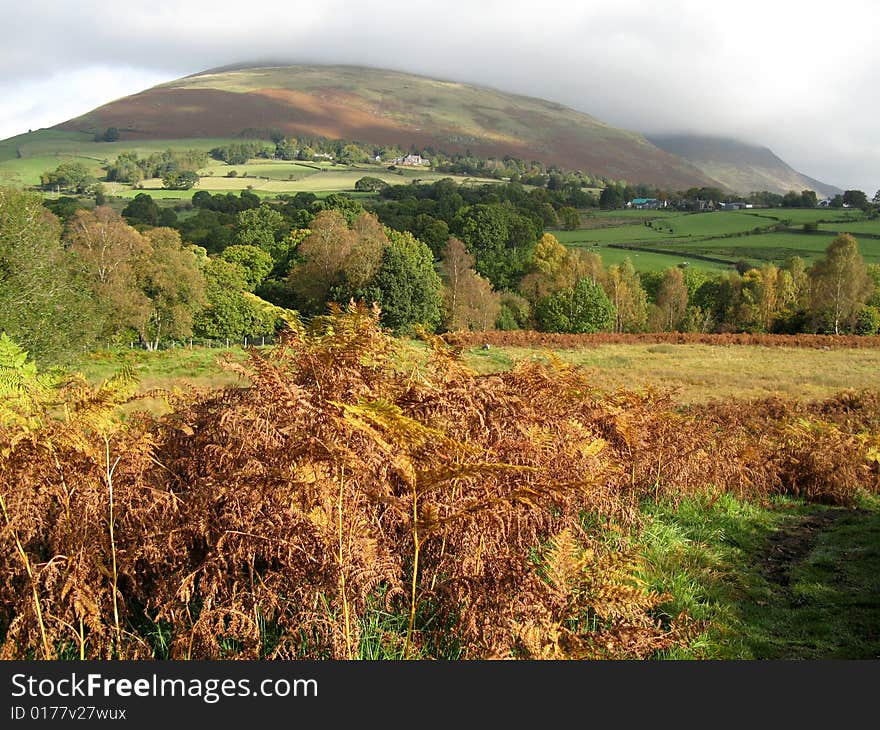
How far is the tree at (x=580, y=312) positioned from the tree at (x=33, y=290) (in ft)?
142

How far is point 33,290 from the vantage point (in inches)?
1186

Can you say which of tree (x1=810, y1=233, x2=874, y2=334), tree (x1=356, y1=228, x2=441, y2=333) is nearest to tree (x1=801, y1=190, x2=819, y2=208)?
tree (x1=810, y1=233, x2=874, y2=334)

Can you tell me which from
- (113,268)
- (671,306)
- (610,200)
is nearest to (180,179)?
(610,200)

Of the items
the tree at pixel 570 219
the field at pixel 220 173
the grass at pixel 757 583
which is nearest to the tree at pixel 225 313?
the grass at pixel 757 583

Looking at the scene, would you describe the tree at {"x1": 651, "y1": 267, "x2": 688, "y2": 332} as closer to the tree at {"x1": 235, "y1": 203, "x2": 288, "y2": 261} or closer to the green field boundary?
the green field boundary

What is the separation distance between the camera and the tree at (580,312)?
65312 mm

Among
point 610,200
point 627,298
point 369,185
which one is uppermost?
point 369,185

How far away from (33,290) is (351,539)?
31512mm

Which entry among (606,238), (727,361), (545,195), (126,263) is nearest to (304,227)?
(126,263)

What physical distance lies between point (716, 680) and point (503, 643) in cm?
126

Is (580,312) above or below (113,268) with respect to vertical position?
below

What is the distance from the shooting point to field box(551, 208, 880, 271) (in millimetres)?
102500

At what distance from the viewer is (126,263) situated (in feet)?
181

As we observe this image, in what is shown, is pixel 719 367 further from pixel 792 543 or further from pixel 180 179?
pixel 180 179
